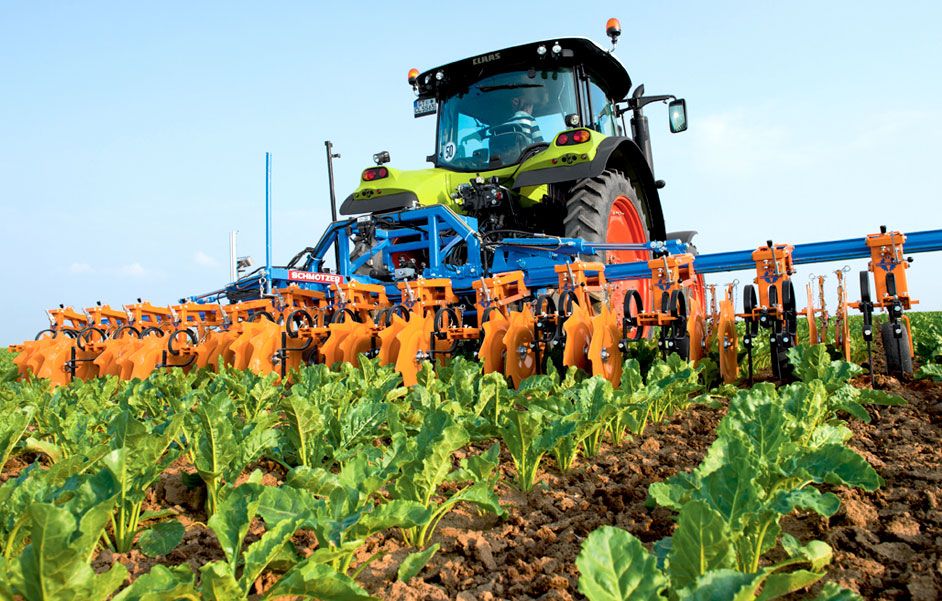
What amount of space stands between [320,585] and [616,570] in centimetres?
57

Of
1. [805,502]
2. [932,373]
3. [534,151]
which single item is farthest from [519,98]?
[805,502]

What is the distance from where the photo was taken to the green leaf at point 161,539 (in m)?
1.87

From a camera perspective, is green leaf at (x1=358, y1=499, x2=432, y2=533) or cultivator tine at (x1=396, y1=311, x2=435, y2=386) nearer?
green leaf at (x1=358, y1=499, x2=432, y2=533)

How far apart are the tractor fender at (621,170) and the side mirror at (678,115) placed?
43 centimetres

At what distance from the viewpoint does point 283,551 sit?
167 cm

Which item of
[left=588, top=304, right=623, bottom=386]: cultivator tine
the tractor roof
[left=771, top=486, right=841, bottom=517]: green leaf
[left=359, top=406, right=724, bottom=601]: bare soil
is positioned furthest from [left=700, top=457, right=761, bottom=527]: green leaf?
the tractor roof

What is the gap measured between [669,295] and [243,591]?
13.7ft

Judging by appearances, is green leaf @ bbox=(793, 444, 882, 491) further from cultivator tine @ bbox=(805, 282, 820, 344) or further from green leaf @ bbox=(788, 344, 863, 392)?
cultivator tine @ bbox=(805, 282, 820, 344)

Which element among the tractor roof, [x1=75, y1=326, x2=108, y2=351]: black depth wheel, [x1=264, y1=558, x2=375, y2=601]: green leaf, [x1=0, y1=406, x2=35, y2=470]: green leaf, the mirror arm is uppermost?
the tractor roof

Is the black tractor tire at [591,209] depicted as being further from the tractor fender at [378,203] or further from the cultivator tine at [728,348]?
the tractor fender at [378,203]

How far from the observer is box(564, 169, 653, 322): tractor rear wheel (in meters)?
6.27

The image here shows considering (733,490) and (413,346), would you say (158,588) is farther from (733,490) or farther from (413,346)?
(413,346)

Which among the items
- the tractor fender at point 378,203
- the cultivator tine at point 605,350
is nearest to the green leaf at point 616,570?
the cultivator tine at point 605,350

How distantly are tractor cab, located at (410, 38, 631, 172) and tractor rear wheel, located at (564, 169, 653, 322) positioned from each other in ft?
2.90
